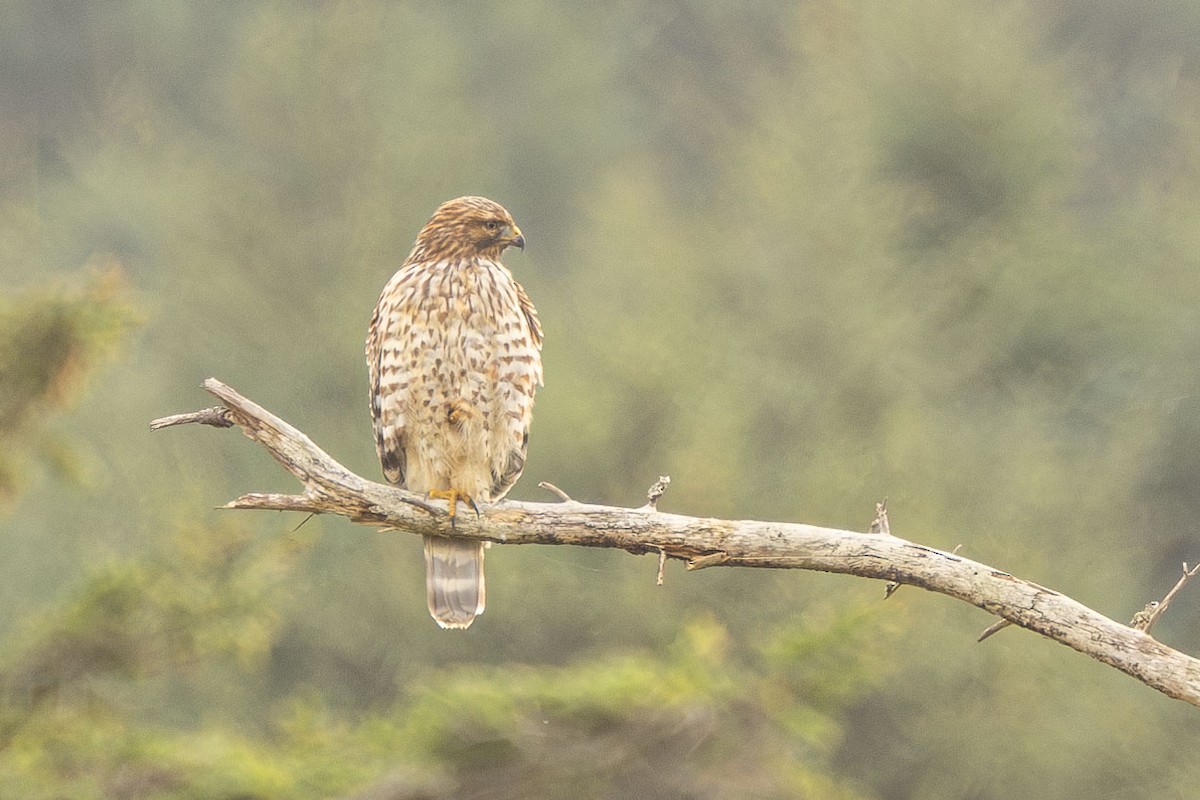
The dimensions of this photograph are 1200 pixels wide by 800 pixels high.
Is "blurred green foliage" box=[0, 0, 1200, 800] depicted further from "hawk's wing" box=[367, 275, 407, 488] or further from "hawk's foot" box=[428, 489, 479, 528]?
"hawk's foot" box=[428, 489, 479, 528]

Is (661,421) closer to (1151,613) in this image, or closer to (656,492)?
(656,492)

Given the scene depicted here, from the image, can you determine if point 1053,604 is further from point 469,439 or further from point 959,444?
point 959,444

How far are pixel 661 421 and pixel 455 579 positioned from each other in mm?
8329

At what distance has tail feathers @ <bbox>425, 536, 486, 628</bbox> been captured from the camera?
19.7 feet

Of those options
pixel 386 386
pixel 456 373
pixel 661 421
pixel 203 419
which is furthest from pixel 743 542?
pixel 661 421

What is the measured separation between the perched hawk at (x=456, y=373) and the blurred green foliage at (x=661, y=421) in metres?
1.82

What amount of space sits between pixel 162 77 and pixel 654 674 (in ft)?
72.3

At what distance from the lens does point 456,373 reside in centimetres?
566

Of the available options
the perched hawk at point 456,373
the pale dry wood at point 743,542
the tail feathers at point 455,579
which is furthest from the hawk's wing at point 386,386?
the pale dry wood at point 743,542

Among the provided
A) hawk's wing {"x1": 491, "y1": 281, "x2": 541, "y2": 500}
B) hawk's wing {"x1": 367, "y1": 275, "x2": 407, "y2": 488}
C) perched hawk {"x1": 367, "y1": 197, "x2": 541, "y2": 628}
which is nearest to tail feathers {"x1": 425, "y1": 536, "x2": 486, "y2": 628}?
perched hawk {"x1": 367, "y1": 197, "x2": 541, "y2": 628}

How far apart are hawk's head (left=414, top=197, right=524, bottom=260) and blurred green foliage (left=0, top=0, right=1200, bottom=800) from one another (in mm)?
1810

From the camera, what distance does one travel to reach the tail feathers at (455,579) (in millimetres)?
5992

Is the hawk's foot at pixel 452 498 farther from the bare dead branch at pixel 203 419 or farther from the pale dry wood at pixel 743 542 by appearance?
the bare dead branch at pixel 203 419

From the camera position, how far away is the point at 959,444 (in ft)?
49.2
